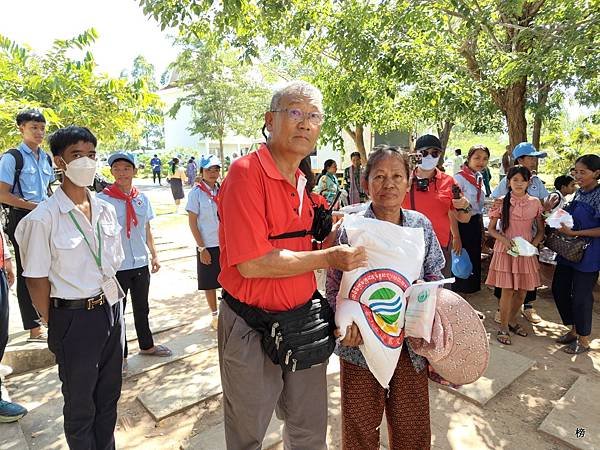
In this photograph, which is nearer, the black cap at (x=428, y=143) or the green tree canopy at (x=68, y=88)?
the black cap at (x=428, y=143)

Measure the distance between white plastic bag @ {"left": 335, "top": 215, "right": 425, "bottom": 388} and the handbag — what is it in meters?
2.70

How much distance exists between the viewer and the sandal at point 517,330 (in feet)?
13.9

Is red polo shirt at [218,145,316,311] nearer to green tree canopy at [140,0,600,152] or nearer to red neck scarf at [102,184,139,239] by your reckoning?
red neck scarf at [102,184,139,239]

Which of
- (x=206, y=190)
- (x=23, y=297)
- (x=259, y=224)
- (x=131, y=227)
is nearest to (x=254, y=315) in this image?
(x=259, y=224)

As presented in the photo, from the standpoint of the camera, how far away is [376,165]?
2014 millimetres

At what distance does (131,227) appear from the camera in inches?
135

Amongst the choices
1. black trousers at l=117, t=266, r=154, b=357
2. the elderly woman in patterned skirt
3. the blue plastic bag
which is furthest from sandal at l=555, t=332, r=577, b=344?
black trousers at l=117, t=266, r=154, b=357

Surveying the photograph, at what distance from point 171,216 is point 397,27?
29.9 ft

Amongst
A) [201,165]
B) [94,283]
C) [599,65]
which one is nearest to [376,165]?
[94,283]

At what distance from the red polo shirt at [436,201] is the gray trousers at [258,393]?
2003mm

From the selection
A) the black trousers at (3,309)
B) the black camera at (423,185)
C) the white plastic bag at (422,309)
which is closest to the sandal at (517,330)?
the black camera at (423,185)

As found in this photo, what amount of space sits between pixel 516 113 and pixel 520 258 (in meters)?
3.84

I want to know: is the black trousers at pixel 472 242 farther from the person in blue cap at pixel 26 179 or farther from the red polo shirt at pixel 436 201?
the person in blue cap at pixel 26 179

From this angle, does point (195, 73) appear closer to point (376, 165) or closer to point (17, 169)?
point (17, 169)
